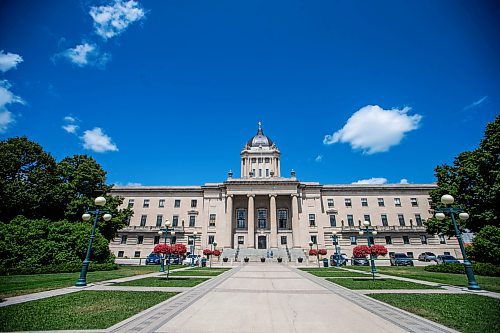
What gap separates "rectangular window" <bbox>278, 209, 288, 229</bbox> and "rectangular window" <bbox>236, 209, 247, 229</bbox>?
25.1 ft

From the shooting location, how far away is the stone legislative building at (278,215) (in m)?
50.9

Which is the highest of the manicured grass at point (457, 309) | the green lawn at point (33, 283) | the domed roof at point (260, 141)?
the domed roof at point (260, 141)

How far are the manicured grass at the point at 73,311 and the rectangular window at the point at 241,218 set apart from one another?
1768 inches

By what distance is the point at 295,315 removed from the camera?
23.2 ft

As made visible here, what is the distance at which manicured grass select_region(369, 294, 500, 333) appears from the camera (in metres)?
5.95

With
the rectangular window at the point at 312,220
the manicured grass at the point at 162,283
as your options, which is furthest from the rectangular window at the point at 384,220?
the manicured grass at the point at 162,283

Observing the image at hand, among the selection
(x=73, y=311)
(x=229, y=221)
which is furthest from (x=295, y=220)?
(x=73, y=311)

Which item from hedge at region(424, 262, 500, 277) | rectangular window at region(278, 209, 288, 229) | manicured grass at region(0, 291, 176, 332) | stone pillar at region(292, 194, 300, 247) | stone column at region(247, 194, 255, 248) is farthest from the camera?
rectangular window at region(278, 209, 288, 229)

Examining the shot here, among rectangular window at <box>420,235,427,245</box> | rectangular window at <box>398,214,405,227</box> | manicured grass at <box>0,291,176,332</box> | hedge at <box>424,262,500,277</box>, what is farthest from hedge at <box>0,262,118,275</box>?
rectangular window at <box>420,235,427,245</box>

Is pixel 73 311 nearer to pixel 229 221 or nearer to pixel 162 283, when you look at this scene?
pixel 162 283

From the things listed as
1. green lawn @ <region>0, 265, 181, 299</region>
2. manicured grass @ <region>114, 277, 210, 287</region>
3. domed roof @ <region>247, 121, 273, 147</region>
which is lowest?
manicured grass @ <region>114, 277, 210, 287</region>

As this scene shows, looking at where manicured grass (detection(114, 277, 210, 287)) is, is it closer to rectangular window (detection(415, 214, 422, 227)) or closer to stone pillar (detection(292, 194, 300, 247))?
stone pillar (detection(292, 194, 300, 247))

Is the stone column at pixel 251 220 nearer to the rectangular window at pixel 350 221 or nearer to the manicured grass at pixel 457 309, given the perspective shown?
the rectangular window at pixel 350 221

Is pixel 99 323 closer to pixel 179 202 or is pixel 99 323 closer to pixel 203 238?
pixel 203 238
